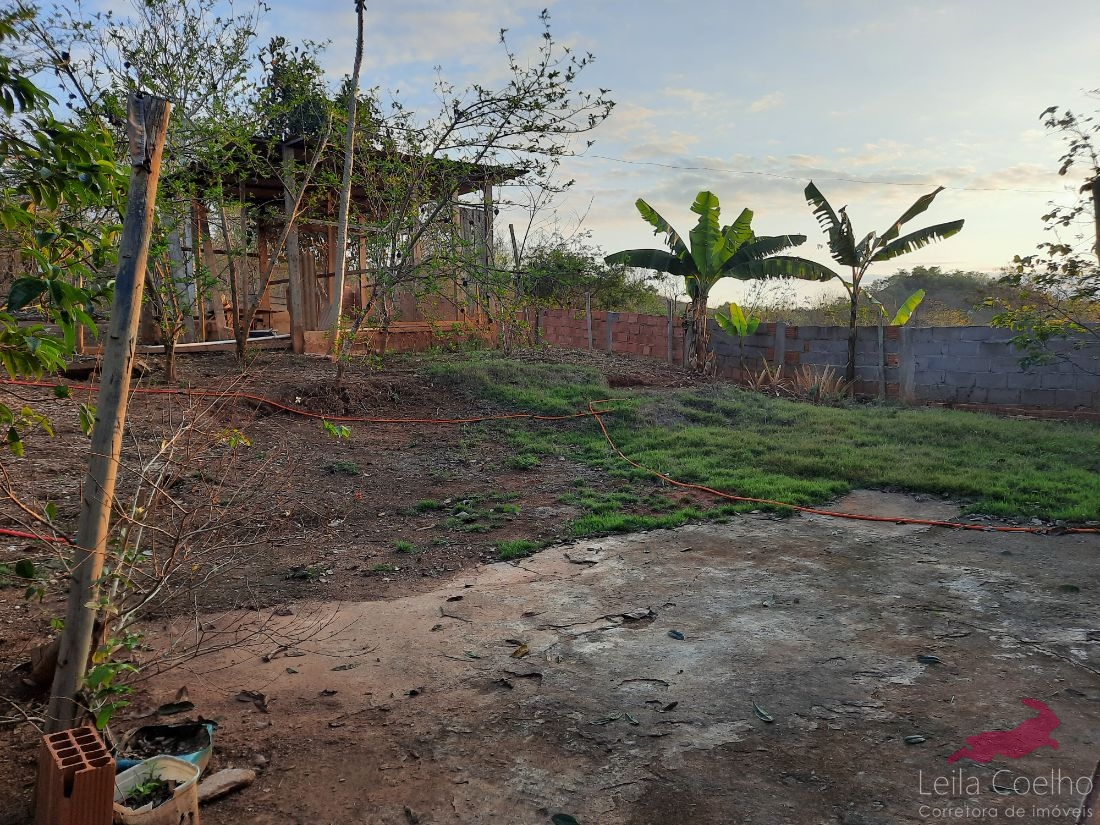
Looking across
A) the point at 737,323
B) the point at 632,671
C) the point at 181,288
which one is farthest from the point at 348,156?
the point at 632,671

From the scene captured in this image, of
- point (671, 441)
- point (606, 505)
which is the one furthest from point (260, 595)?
point (671, 441)

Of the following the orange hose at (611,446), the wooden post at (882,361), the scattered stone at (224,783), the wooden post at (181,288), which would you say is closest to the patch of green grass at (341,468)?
the orange hose at (611,446)

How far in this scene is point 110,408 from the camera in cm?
248

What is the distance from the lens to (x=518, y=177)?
955 cm

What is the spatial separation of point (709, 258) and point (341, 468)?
8347 millimetres

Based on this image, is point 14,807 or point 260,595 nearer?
point 14,807

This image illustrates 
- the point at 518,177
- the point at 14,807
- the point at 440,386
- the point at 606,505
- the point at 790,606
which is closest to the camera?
the point at 14,807

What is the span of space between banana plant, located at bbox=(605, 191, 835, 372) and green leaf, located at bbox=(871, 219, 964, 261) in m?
0.91

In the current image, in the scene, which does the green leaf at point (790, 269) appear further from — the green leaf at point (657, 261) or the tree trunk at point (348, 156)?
the tree trunk at point (348, 156)

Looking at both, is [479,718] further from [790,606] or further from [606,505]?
[606,505]

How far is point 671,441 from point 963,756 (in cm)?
608

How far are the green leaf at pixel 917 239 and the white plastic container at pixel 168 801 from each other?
506 inches

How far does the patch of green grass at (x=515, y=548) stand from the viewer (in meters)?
5.23

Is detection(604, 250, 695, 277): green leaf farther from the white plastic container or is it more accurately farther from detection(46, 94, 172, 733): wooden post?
the white plastic container
